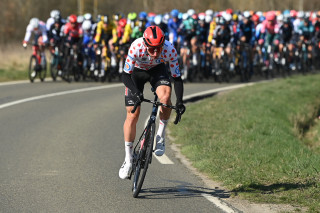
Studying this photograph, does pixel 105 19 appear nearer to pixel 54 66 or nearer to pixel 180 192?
pixel 54 66

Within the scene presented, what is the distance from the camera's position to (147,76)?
780cm

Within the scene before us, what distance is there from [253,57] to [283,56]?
1.48 metres

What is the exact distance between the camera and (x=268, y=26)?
78.5 ft

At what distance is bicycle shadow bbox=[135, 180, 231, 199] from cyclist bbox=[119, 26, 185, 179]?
33 centimetres

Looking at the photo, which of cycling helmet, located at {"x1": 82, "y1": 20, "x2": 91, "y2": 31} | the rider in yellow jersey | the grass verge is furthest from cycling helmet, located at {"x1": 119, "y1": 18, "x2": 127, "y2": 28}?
the grass verge

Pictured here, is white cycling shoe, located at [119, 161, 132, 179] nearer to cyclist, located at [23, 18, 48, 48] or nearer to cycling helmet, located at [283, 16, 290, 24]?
cyclist, located at [23, 18, 48, 48]

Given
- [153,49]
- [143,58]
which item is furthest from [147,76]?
[153,49]

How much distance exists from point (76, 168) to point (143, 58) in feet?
7.04

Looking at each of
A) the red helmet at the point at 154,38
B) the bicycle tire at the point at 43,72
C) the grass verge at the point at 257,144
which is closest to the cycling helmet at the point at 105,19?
the bicycle tire at the point at 43,72

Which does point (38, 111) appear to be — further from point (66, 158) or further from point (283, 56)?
point (283, 56)

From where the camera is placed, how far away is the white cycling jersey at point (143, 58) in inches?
296

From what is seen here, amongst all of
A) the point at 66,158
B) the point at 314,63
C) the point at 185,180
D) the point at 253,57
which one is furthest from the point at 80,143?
the point at 314,63

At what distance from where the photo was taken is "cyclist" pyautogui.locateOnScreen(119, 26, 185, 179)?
736 centimetres

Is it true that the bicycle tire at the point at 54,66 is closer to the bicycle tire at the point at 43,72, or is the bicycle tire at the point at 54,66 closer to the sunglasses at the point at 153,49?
the bicycle tire at the point at 43,72
